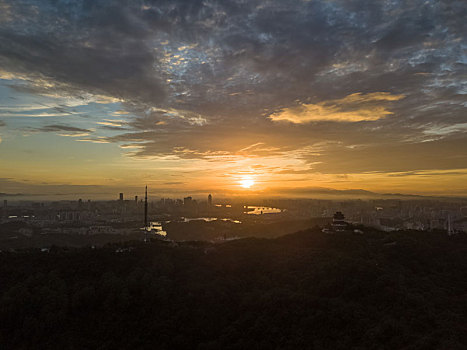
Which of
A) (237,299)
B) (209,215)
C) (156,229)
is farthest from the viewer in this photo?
(209,215)

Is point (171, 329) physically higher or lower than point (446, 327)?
lower

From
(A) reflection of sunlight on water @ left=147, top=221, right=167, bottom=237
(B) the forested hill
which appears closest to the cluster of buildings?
(A) reflection of sunlight on water @ left=147, top=221, right=167, bottom=237

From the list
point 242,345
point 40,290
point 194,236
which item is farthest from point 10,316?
point 194,236

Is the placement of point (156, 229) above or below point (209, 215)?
below

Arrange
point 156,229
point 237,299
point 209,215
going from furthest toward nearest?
point 209,215, point 156,229, point 237,299

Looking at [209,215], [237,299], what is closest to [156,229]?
[209,215]

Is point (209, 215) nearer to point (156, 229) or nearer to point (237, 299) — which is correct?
point (156, 229)

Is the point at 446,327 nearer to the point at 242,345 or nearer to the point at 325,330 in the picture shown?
the point at 325,330

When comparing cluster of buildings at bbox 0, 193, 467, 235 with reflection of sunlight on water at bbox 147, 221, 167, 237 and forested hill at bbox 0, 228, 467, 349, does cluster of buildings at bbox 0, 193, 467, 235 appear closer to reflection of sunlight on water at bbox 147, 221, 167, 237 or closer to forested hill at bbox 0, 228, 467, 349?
reflection of sunlight on water at bbox 147, 221, 167, 237

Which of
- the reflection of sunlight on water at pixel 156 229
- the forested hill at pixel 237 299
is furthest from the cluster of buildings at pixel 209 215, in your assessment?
the forested hill at pixel 237 299
